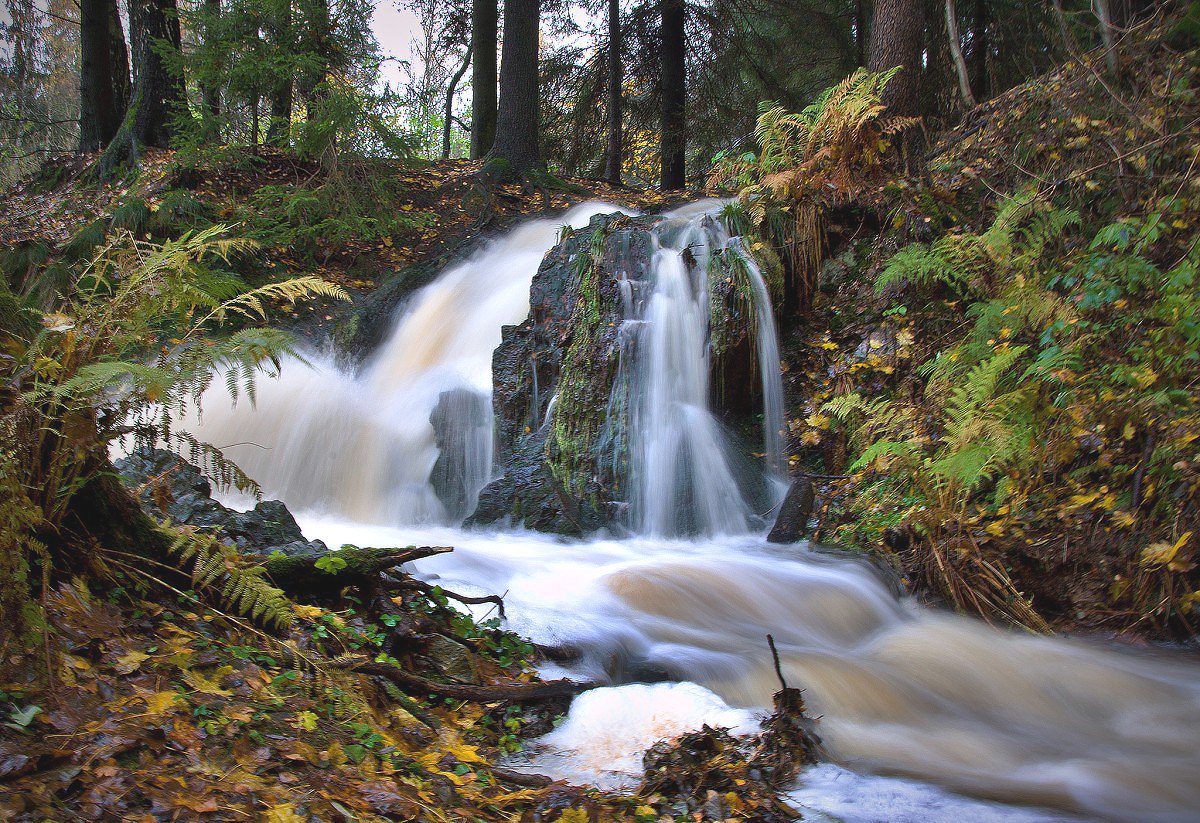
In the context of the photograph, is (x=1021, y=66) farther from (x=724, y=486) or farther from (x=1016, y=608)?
(x=1016, y=608)

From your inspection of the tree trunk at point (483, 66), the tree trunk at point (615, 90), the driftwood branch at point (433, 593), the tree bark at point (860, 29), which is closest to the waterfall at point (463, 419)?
the driftwood branch at point (433, 593)

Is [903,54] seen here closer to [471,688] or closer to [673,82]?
[673,82]

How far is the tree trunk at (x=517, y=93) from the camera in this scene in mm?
13852

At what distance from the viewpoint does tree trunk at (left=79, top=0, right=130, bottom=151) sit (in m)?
13.7

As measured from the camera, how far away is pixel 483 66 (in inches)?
604

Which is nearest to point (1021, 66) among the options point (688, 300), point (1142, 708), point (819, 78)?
point (819, 78)

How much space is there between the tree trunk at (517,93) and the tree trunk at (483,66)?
141 centimetres

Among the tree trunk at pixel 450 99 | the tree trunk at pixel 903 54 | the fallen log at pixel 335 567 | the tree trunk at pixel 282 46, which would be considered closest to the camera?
the fallen log at pixel 335 567

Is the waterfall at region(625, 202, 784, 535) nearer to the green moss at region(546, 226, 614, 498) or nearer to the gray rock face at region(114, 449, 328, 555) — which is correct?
the green moss at region(546, 226, 614, 498)

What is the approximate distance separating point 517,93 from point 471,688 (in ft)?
41.3

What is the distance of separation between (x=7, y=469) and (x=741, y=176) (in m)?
7.76

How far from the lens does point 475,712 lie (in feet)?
11.0

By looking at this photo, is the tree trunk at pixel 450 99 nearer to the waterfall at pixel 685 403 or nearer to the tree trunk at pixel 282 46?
the tree trunk at pixel 282 46

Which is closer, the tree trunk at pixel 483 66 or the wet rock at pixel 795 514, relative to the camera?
the wet rock at pixel 795 514
